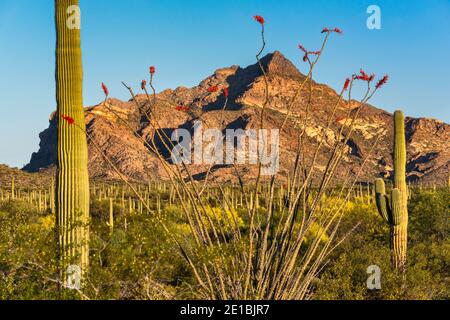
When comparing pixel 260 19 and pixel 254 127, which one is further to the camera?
pixel 254 127

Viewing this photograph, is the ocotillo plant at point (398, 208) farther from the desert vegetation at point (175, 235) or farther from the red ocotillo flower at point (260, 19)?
the red ocotillo flower at point (260, 19)

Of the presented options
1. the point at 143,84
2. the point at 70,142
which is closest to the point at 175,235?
the point at 143,84

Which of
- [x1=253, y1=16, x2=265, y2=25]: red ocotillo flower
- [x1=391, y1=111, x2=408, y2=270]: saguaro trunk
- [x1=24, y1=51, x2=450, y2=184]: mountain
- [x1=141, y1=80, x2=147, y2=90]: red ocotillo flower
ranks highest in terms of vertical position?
[x1=24, y1=51, x2=450, y2=184]: mountain

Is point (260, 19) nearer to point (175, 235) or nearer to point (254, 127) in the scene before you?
point (175, 235)

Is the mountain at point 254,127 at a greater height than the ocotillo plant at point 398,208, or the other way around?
the mountain at point 254,127

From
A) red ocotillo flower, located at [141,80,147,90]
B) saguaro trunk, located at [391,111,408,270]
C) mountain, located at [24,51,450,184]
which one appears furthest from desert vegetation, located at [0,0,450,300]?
mountain, located at [24,51,450,184]

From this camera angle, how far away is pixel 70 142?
734 cm

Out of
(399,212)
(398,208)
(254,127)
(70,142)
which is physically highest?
(254,127)

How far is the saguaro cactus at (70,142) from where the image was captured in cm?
695

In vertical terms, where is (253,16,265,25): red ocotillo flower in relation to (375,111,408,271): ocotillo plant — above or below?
above

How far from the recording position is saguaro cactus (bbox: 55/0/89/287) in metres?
6.95

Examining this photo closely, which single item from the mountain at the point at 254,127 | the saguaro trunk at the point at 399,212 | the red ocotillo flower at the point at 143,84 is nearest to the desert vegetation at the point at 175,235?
the red ocotillo flower at the point at 143,84

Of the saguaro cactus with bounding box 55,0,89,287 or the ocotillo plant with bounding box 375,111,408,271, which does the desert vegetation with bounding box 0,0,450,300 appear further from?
the ocotillo plant with bounding box 375,111,408,271

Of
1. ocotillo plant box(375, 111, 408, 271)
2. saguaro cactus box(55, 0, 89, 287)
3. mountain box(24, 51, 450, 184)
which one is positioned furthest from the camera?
mountain box(24, 51, 450, 184)
